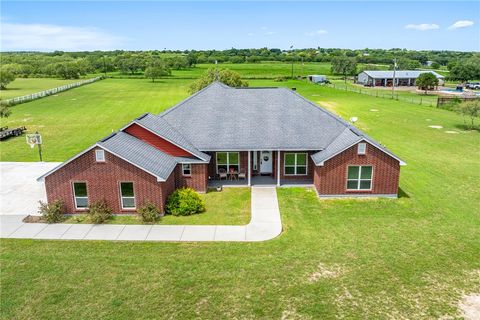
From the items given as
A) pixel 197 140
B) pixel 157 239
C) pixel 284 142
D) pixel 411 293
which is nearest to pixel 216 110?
pixel 197 140

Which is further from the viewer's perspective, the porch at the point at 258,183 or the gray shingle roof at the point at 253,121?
the porch at the point at 258,183

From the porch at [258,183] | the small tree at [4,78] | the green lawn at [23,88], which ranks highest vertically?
the small tree at [4,78]

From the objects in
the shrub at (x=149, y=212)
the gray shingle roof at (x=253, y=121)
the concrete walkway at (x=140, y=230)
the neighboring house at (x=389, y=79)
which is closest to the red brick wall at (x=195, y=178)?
the gray shingle roof at (x=253, y=121)

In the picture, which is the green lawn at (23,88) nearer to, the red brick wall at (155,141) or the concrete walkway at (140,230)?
the red brick wall at (155,141)

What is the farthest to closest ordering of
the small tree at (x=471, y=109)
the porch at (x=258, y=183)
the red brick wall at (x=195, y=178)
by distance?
the small tree at (x=471, y=109) < the porch at (x=258, y=183) < the red brick wall at (x=195, y=178)

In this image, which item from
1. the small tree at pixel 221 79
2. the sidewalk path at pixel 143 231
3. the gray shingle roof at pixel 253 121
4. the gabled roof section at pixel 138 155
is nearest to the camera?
the sidewalk path at pixel 143 231

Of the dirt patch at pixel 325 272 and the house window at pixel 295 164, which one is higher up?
the house window at pixel 295 164

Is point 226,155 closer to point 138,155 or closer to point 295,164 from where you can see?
point 295,164
